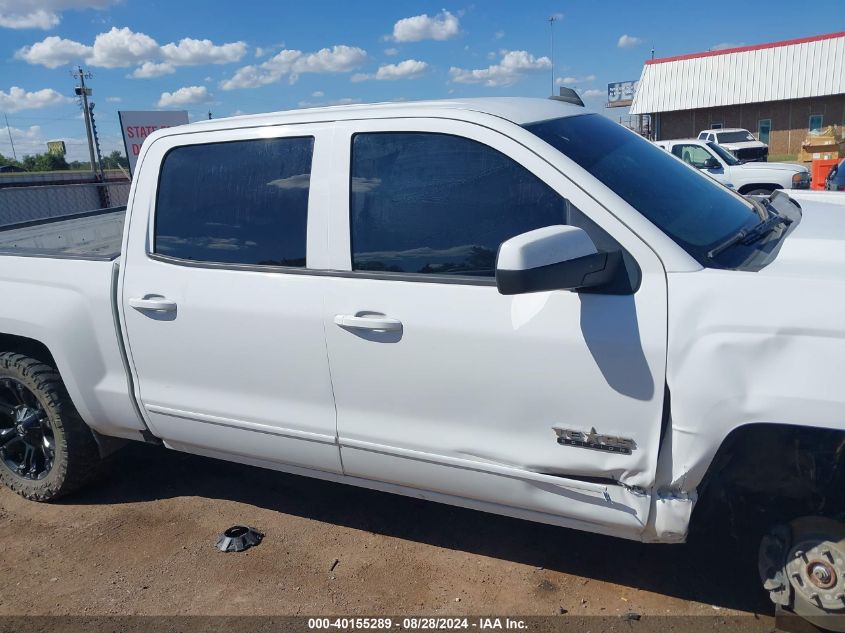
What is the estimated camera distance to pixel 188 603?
310cm

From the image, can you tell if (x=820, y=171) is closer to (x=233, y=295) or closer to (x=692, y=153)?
(x=692, y=153)

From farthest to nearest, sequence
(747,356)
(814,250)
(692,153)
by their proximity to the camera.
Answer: (692,153)
(814,250)
(747,356)

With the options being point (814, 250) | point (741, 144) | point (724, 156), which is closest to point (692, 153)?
point (724, 156)

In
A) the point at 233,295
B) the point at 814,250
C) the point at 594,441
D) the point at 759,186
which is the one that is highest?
the point at 814,250

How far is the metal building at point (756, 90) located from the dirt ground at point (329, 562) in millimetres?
41916

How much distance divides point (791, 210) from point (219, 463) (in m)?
3.63

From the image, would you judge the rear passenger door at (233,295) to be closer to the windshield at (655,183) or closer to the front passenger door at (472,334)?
the front passenger door at (472,334)

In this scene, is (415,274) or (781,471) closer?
(781,471)

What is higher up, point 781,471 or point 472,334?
point 472,334

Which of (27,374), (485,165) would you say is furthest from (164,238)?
(485,165)

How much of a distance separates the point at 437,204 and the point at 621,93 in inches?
2361

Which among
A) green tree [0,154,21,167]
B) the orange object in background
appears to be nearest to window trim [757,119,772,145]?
the orange object in background

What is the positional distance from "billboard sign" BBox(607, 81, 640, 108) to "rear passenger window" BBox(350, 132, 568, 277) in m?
58.4

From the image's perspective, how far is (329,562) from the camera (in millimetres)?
3338
